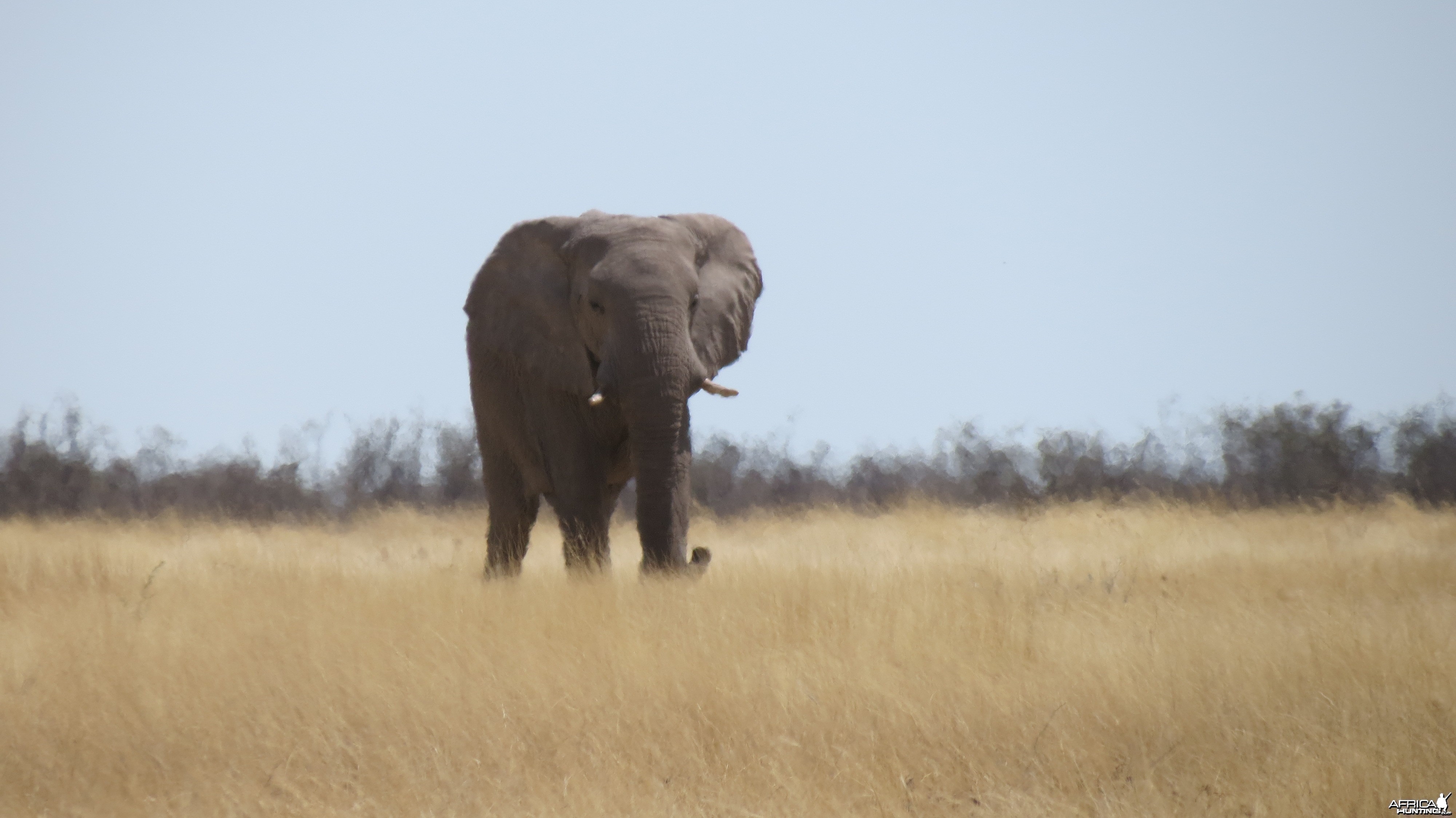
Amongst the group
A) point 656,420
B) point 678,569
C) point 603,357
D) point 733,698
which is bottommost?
point 733,698

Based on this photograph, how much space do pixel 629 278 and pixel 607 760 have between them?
13.5 ft

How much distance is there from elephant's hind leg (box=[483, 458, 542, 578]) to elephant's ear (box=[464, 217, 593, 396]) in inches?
43.5

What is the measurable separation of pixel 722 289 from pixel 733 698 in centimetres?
441

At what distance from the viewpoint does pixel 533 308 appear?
373 inches

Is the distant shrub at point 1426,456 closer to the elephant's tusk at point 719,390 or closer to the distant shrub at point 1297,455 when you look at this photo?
the distant shrub at point 1297,455

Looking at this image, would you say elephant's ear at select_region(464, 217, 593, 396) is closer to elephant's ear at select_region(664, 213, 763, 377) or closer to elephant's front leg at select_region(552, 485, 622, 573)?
elephant's front leg at select_region(552, 485, 622, 573)

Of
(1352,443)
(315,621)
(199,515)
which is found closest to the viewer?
(315,621)

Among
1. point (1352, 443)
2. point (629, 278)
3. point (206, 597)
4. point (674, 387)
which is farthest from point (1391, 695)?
point (1352, 443)

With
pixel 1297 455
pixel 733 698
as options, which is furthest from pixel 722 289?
pixel 1297 455

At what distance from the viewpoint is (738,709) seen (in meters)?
5.50

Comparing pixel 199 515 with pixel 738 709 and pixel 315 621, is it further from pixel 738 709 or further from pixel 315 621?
pixel 738 709

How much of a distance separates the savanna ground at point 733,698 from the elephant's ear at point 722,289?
5.49ft

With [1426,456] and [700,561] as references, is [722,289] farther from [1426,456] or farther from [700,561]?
[1426,456]

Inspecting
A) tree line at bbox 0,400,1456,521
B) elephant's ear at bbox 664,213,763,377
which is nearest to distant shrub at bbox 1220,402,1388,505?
tree line at bbox 0,400,1456,521
